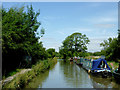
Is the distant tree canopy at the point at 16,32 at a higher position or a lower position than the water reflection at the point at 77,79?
higher

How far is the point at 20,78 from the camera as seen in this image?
35.6ft

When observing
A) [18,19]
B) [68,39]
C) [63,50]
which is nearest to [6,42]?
[18,19]

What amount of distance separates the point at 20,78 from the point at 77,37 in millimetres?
49815

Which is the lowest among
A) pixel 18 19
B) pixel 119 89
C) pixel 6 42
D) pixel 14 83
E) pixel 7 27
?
pixel 119 89

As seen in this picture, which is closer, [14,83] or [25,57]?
[14,83]

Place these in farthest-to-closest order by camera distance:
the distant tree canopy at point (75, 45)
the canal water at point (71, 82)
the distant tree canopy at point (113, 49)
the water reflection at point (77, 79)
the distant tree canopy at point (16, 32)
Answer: the distant tree canopy at point (75, 45) < the distant tree canopy at point (113, 49) < the water reflection at point (77, 79) < the canal water at point (71, 82) < the distant tree canopy at point (16, 32)

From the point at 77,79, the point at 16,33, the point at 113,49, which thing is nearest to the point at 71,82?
the point at 77,79

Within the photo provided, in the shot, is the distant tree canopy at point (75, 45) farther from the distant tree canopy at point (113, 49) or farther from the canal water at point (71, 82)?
the canal water at point (71, 82)

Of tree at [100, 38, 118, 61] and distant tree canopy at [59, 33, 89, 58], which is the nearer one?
tree at [100, 38, 118, 61]

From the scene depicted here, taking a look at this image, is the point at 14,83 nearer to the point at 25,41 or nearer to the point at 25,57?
the point at 25,41

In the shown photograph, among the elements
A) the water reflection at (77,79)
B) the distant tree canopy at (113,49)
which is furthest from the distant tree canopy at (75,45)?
the water reflection at (77,79)

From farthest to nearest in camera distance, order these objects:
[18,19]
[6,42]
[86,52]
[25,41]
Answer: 1. [86,52]
2. [25,41]
3. [18,19]
4. [6,42]

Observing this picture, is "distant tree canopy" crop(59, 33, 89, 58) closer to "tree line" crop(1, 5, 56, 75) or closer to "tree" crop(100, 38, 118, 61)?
"tree" crop(100, 38, 118, 61)

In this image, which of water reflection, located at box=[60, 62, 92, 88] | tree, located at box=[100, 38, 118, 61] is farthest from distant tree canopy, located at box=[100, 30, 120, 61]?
water reflection, located at box=[60, 62, 92, 88]
